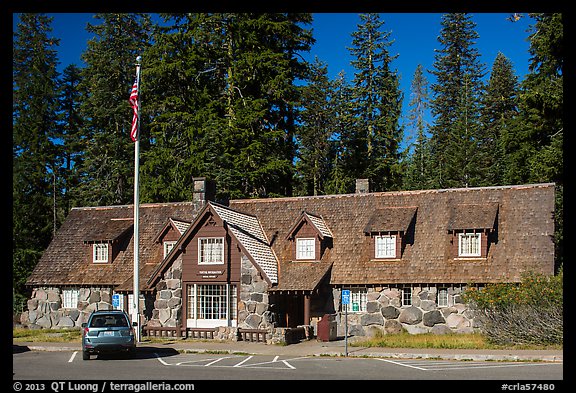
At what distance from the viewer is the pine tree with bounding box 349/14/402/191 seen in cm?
5581

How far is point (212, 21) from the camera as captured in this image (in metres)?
49.8

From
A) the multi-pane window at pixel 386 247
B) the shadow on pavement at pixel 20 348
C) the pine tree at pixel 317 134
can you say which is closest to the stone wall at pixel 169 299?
the shadow on pavement at pixel 20 348

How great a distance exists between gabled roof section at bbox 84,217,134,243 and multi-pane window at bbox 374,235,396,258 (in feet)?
47.6

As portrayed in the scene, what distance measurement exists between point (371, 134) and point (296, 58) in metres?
8.60

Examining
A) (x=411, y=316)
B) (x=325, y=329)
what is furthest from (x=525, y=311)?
(x=325, y=329)

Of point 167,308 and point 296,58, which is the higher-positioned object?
point 296,58

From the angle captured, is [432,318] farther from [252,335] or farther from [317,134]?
[317,134]

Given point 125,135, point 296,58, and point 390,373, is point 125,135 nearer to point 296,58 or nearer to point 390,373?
point 296,58

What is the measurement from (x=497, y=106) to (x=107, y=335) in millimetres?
51602

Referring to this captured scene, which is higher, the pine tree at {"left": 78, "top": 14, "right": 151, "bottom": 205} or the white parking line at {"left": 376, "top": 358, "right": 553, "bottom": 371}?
the pine tree at {"left": 78, "top": 14, "right": 151, "bottom": 205}

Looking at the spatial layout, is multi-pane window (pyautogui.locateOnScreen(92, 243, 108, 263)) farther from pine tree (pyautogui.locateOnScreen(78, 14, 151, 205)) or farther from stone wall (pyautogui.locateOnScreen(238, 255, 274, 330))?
pine tree (pyautogui.locateOnScreen(78, 14, 151, 205))

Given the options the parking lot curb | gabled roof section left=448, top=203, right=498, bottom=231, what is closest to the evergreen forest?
gabled roof section left=448, top=203, right=498, bottom=231
